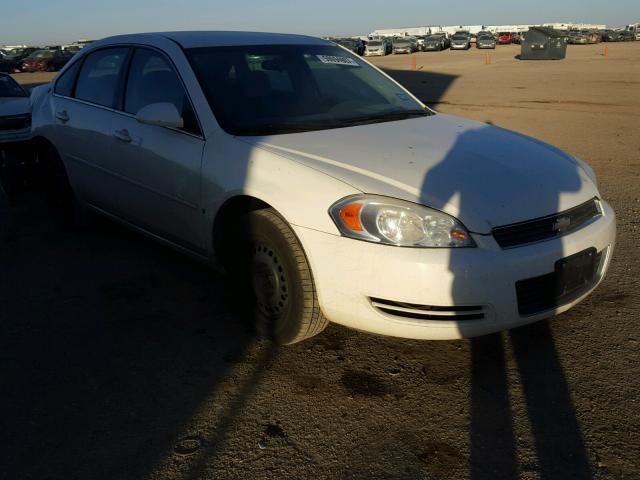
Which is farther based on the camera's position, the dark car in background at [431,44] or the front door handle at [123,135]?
the dark car in background at [431,44]

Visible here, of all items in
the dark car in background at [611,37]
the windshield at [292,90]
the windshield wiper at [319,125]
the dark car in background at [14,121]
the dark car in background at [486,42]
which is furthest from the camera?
the dark car in background at [611,37]

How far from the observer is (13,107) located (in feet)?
25.4

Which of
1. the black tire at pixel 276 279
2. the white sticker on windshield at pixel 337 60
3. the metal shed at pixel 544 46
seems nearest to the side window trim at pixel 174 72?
the black tire at pixel 276 279

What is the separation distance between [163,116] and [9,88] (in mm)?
6683

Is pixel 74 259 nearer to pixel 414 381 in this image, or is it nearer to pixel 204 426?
pixel 204 426

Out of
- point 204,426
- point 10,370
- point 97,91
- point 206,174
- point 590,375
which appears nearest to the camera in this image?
point 204,426

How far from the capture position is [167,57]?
152 inches

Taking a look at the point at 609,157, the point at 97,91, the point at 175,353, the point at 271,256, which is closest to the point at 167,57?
the point at 97,91

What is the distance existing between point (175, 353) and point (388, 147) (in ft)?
5.18

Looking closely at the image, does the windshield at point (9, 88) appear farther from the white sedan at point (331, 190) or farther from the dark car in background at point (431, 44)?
the dark car in background at point (431, 44)

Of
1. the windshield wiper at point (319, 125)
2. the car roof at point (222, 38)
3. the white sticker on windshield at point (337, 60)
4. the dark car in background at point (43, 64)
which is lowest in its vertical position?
the dark car in background at point (43, 64)

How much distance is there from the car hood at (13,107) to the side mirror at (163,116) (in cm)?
465

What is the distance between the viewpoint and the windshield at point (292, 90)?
139 inches

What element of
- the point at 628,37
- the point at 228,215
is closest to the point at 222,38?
the point at 228,215
